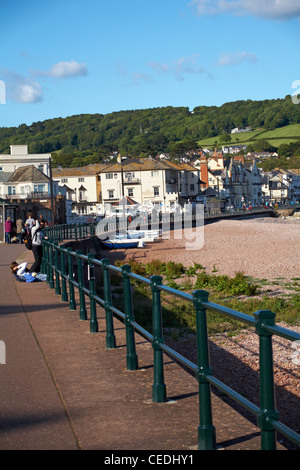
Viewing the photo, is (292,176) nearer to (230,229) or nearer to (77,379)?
(230,229)

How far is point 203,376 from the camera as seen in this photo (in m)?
4.35

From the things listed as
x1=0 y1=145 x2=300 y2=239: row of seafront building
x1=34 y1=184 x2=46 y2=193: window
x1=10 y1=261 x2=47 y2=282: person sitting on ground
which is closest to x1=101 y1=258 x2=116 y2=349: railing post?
x1=10 y1=261 x2=47 y2=282: person sitting on ground

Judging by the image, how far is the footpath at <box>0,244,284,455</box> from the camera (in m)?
4.54

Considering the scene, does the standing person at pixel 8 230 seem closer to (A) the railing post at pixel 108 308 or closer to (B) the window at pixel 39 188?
(A) the railing post at pixel 108 308

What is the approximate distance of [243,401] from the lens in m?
3.84

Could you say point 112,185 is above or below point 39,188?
above

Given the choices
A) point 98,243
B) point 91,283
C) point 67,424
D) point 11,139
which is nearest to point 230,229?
point 98,243

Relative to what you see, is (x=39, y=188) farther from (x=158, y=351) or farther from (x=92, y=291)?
(x=158, y=351)

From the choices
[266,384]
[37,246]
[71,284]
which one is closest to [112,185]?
[37,246]

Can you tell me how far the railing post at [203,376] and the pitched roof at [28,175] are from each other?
70.7 meters

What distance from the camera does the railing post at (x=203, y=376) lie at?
4270mm

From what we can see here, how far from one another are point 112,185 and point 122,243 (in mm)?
51772

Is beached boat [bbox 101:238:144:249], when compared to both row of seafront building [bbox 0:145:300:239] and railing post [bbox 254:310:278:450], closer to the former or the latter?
row of seafront building [bbox 0:145:300:239]
